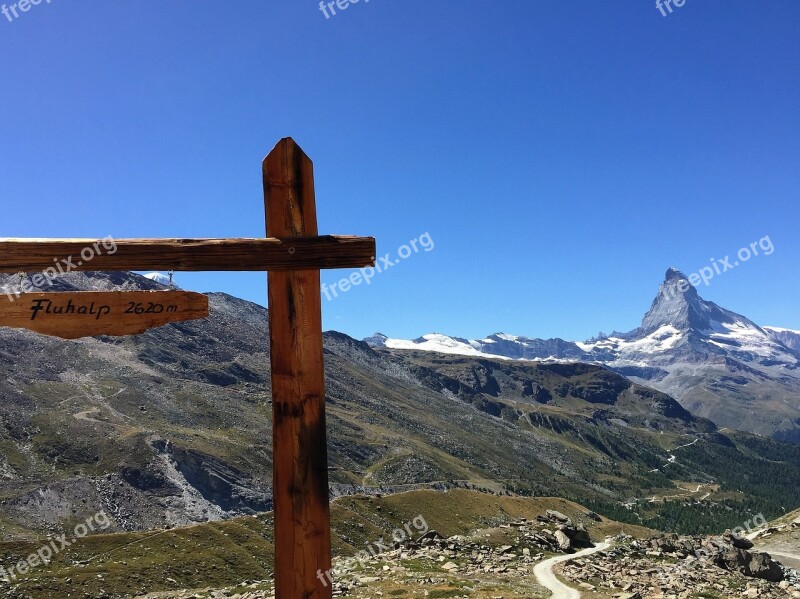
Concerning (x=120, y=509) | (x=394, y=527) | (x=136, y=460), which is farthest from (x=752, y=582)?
(x=136, y=460)

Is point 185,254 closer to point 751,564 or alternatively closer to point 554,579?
point 554,579

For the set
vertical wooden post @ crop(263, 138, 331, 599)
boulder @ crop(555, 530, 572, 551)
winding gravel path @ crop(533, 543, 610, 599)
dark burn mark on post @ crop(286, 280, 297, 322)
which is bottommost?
boulder @ crop(555, 530, 572, 551)

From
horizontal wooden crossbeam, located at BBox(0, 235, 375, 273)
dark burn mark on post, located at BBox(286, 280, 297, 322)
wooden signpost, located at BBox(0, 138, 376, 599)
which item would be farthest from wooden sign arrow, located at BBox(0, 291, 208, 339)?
dark burn mark on post, located at BBox(286, 280, 297, 322)

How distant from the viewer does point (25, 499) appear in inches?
4675

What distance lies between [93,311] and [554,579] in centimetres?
4600

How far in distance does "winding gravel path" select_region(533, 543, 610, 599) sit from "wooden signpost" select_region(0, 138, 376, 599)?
35362mm

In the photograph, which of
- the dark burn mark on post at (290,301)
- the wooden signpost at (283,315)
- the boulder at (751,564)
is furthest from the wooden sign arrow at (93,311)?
the boulder at (751,564)

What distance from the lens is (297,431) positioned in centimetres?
577

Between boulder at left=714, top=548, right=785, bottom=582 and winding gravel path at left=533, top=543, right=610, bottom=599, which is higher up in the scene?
winding gravel path at left=533, top=543, right=610, bottom=599

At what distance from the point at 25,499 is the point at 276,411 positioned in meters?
144

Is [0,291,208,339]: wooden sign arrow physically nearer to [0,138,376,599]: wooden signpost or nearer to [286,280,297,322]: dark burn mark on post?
[0,138,376,599]: wooden signpost

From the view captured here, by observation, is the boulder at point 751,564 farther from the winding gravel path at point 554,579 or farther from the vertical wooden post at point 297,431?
the vertical wooden post at point 297,431

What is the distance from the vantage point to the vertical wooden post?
566 cm

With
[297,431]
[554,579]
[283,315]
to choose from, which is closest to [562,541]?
[554,579]
